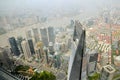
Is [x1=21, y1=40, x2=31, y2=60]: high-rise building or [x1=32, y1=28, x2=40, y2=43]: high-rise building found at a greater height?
[x1=32, y1=28, x2=40, y2=43]: high-rise building

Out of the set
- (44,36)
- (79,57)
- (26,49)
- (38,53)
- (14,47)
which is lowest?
(38,53)

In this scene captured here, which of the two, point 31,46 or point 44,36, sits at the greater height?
point 44,36

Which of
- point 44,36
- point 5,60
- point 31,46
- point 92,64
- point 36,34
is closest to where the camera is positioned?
point 92,64

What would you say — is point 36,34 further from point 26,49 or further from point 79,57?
point 79,57

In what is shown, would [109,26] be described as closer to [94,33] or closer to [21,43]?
[94,33]

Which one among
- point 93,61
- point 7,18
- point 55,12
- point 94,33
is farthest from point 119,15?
point 7,18

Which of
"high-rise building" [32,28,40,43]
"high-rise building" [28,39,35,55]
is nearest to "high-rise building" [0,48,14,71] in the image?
"high-rise building" [28,39,35,55]

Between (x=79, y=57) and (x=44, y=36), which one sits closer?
(x=79, y=57)

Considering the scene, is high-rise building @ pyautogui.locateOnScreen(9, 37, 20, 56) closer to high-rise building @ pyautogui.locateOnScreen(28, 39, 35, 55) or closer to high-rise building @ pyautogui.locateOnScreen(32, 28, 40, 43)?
high-rise building @ pyautogui.locateOnScreen(28, 39, 35, 55)

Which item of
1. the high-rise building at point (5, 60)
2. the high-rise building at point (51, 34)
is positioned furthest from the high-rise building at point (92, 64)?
the high-rise building at point (5, 60)

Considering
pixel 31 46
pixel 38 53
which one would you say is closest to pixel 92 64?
pixel 38 53

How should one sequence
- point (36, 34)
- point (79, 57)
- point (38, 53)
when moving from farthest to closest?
point (36, 34) → point (38, 53) → point (79, 57)
